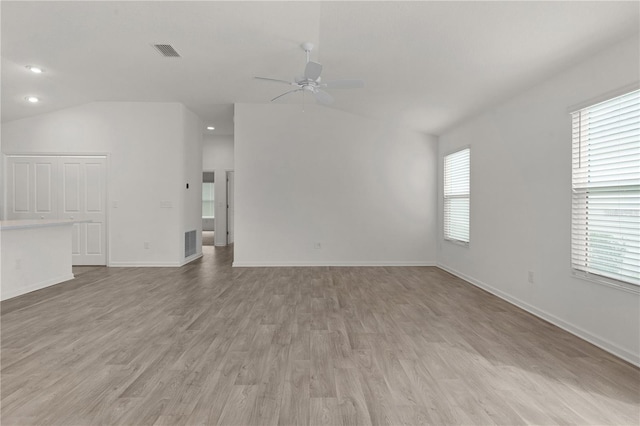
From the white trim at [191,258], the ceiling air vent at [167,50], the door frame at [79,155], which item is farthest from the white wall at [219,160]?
the ceiling air vent at [167,50]

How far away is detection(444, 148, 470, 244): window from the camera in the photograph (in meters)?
5.51

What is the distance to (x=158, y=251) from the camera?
6.29m

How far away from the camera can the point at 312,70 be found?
3.60m

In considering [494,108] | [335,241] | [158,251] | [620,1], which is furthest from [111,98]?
[620,1]

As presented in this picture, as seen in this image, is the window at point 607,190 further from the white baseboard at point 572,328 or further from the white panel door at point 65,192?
the white panel door at point 65,192

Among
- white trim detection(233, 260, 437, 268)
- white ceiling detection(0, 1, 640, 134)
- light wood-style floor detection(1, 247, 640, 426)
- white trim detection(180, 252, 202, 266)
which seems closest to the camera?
light wood-style floor detection(1, 247, 640, 426)

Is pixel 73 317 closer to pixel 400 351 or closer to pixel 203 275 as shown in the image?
pixel 203 275

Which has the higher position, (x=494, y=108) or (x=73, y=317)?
(x=494, y=108)

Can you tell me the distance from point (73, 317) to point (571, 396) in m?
4.37

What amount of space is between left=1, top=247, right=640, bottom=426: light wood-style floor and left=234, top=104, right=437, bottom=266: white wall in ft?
7.31

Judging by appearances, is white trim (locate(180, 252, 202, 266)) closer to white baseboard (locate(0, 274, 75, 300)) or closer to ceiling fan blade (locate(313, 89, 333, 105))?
white baseboard (locate(0, 274, 75, 300))

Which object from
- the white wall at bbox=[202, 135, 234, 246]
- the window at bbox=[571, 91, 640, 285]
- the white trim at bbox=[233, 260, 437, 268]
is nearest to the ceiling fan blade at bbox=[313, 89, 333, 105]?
the window at bbox=[571, 91, 640, 285]

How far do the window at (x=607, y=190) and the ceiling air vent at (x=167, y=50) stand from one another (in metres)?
4.55

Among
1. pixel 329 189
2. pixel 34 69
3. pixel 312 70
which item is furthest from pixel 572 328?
pixel 34 69
